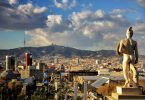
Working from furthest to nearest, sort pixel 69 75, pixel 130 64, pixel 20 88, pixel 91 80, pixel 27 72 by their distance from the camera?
pixel 27 72 → pixel 69 75 → pixel 91 80 → pixel 20 88 → pixel 130 64

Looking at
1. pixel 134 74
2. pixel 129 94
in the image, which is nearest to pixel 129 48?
pixel 134 74

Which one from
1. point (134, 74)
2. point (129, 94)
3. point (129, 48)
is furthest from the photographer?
point (129, 48)

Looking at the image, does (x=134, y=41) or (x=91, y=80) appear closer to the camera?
(x=134, y=41)

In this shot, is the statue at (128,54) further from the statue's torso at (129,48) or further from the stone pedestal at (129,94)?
the stone pedestal at (129,94)

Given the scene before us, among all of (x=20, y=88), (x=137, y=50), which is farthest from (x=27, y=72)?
(x=137, y=50)

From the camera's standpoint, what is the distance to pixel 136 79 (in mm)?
11727

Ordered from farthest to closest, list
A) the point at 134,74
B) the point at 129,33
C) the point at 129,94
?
the point at 129,33
the point at 134,74
the point at 129,94

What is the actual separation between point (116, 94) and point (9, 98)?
57.8 m

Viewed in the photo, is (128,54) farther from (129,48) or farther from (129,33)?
(129,33)

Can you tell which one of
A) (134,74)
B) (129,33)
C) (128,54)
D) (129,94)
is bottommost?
(129,94)

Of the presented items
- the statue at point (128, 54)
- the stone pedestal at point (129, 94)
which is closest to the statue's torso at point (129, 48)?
the statue at point (128, 54)

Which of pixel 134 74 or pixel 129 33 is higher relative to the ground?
pixel 129 33

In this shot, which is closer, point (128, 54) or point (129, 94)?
point (129, 94)

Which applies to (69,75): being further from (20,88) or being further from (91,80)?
(20,88)
